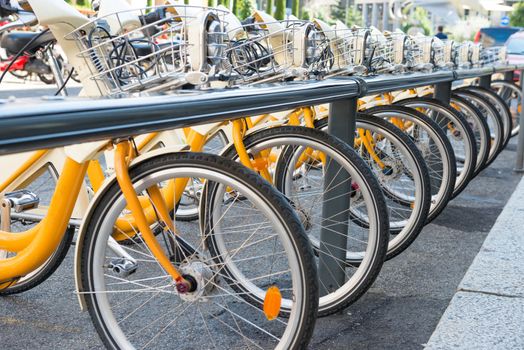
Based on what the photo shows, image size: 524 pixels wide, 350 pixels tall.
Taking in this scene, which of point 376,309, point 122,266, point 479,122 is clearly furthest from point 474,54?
point 122,266

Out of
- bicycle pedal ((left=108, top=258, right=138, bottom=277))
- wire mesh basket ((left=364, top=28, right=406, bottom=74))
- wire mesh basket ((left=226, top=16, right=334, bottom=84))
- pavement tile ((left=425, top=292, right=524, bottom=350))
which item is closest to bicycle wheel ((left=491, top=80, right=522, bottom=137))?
wire mesh basket ((left=364, top=28, right=406, bottom=74))

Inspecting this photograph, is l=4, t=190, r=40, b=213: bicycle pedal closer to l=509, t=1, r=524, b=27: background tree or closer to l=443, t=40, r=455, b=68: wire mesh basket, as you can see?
l=443, t=40, r=455, b=68: wire mesh basket

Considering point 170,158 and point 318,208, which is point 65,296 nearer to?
point 318,208

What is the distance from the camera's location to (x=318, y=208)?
3.43 metres

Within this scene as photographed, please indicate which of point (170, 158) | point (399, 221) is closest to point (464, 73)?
point (399, 221)

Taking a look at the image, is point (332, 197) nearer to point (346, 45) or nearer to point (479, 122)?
point (346, 45)

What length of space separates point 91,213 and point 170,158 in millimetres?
296

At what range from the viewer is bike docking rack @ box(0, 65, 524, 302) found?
1528 millimetres

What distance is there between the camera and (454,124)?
498cm

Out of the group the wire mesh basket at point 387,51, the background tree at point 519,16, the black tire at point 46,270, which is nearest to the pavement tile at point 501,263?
the wire mesh basket at point 387,51

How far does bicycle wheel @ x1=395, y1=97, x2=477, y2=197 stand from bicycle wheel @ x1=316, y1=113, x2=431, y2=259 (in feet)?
1.58

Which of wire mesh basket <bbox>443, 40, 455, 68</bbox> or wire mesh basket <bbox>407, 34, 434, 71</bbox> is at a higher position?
wire mesh basket <bbox>407, 34, 434, 71</bbox>

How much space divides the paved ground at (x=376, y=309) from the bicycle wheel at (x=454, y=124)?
1.69ft

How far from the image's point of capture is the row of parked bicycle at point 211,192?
92.3 inches
